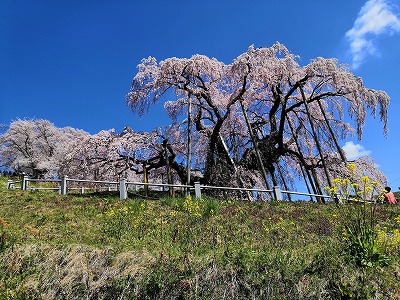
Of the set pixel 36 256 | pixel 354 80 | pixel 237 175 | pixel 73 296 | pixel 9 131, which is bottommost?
pixel 73 296

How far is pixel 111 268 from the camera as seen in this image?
19.6 feet

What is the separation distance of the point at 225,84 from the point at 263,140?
4696 millimetres

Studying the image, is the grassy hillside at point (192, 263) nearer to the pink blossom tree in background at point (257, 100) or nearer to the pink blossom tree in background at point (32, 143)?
the pink blossom tree in background at point (257, 100)

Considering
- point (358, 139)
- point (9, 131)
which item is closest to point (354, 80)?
point (358, 139)

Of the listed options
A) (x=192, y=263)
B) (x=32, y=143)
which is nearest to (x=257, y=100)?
(x=192, y=263)

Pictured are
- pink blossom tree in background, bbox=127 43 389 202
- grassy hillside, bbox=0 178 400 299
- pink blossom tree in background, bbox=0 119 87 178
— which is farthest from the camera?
pink blossom tree in background, bbox=0 119 87 178

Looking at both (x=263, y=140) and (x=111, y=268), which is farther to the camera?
(x=263, y=140)

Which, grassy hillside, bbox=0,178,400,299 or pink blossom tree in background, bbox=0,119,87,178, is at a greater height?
pink blossom tree in background, bbox=0,119,87,178

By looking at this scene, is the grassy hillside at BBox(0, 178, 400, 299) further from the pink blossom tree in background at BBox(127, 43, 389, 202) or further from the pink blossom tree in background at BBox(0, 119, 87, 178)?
the pink blossom tree in background at BBox(0, 119, 87, 178)

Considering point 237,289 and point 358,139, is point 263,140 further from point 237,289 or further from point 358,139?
point 237,289

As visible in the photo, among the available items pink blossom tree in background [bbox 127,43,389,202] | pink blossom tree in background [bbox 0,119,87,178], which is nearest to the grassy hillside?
pink blossom tree in background [bbox 127,43,389,202]

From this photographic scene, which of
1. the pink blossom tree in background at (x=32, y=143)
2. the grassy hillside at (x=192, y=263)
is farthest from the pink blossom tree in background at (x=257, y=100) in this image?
the pink blossom tree in background at (x=32, y=143)

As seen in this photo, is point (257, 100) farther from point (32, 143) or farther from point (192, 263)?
point (32, 143)

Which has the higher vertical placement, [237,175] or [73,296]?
[237,175]
